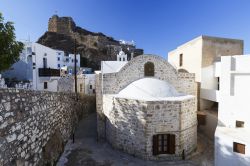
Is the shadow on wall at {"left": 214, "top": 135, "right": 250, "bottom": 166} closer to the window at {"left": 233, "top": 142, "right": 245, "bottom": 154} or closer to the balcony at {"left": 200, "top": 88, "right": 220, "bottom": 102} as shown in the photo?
the window at {"left": 233, "top": 142, "right": 245, "bottom": 154}

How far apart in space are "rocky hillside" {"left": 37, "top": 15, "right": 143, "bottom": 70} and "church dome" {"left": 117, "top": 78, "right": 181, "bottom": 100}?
31445 mm

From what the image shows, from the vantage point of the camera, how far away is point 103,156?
945cm

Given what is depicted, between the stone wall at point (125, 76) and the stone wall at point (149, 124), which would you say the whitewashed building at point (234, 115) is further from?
the stone wall at point (125, 76)

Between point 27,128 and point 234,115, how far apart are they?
35.7ft

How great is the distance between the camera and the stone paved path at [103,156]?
8.69 m

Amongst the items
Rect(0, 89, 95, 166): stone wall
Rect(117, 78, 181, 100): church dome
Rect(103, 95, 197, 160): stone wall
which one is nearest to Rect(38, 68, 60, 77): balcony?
Rect(117, 78, 181, 100): church dome

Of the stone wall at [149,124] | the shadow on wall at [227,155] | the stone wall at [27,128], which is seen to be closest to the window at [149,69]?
the stone wall at [149,124]

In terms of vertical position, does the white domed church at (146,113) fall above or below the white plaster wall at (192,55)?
below

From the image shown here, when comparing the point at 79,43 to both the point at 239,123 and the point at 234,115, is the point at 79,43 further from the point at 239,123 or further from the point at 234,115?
the point at 239,123

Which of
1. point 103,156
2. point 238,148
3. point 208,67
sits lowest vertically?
point 103,156

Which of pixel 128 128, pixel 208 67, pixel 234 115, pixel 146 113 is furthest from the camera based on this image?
pixel 208 67

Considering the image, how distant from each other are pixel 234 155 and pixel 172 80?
20.2ft

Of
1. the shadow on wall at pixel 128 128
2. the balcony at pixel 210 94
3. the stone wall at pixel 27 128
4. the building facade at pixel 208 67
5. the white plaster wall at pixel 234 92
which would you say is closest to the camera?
the stone wall at pixel 27 128

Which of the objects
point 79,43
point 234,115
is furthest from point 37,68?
point 79,43
